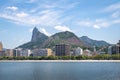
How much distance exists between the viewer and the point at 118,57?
171 meters

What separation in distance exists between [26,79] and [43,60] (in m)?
137

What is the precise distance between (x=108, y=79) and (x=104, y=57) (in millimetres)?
129579

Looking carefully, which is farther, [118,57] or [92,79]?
[118,57]

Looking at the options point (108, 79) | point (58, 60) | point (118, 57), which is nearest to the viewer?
point (108, 79)

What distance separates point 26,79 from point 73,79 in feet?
24.7

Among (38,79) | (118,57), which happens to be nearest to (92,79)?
(38,79)

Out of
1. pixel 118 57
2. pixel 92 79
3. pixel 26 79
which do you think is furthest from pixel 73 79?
pixel 118 57

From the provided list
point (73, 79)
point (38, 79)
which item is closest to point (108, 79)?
point (73, 79)

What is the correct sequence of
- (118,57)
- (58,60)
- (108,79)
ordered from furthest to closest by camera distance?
(58,60), (118,57), (108,79)

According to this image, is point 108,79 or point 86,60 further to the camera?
point 86,60

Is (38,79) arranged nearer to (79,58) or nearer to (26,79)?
(26,79)

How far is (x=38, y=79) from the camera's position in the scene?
157ft

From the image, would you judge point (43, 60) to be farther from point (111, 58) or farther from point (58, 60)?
point (111, 58)

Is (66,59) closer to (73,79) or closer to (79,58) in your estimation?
(79,58)
